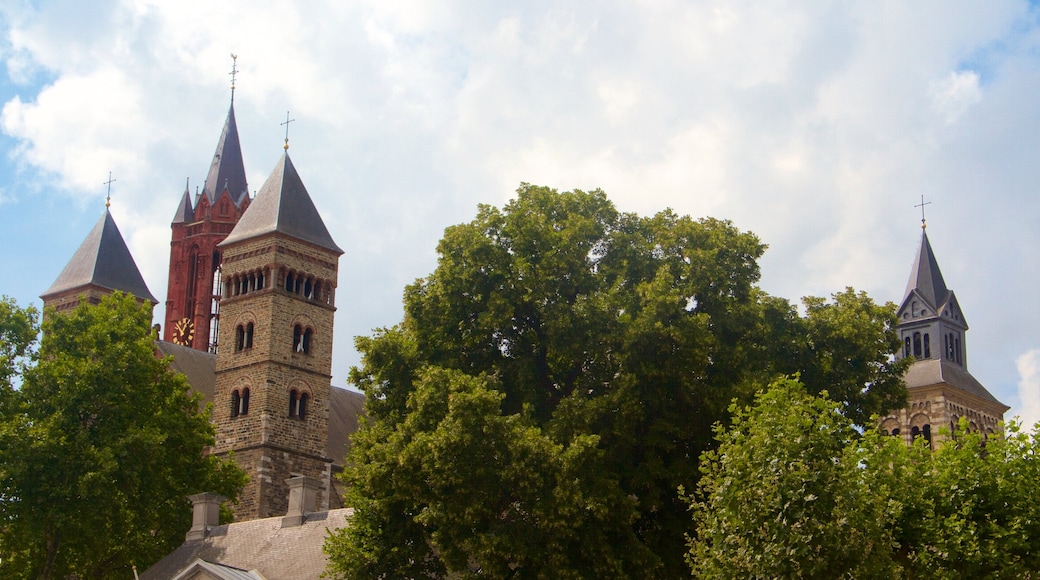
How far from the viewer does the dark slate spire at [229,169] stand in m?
90.0

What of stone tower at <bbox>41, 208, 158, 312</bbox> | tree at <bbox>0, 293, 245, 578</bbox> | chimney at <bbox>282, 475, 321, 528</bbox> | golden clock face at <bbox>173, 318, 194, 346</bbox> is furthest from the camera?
golden clock face at <bbox>173, 318, 194, 346</bbox>

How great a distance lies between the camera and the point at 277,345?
63.2 metres

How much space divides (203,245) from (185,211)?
125 inches

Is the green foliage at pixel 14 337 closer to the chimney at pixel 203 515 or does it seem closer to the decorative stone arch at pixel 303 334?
the chimney at pixel 203 515

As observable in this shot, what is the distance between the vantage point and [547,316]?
34219 millimetres

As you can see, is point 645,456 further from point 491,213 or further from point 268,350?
point 268,350

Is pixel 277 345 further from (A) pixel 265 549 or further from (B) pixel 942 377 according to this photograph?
(B) pixel 942 377

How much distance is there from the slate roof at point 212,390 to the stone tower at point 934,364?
28.2m

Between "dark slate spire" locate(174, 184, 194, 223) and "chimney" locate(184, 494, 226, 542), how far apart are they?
4891 centimetres

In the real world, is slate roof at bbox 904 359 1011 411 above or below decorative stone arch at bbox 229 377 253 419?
above

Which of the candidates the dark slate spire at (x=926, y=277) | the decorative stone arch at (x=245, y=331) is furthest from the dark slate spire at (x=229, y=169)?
the dark slate spire at (x=926, y=277)

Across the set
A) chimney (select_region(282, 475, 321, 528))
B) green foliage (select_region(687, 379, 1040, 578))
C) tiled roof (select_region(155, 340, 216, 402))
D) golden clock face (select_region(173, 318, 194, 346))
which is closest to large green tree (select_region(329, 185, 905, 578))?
green foliage (select_region(687, 379, 1040, 578))

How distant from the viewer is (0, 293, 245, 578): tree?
39875 millimetres

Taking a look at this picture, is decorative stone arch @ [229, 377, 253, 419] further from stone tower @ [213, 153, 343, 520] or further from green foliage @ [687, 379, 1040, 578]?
green foliage @ [687, 379, 1040, 578]
